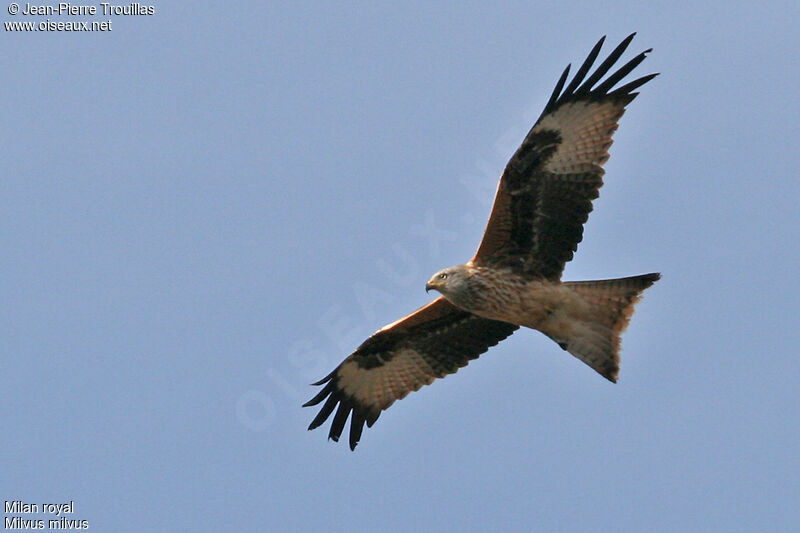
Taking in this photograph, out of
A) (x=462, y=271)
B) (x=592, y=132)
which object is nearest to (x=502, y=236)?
(x=462, y=271)

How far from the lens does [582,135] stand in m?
12.8

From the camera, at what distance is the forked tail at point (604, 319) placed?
12.9m

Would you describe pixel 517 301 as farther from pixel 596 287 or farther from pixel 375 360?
pixel 375 360

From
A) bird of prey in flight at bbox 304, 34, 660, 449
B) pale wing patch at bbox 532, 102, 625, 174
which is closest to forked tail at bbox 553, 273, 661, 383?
bird of prey in flight at bbox 304, 34, 660, 449

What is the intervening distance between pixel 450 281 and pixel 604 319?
1538 mm

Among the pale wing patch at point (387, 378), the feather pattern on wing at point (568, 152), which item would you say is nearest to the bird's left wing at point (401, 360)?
the pale wing patch at point (387, 378)

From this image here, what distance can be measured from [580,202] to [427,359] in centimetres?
257

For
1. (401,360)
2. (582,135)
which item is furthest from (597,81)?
(401,360)

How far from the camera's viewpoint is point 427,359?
46.8 feet

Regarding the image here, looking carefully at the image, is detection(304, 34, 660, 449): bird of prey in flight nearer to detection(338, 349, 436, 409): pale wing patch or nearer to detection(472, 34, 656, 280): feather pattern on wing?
detection(472, 34, 656, 280): feather pattern on wing

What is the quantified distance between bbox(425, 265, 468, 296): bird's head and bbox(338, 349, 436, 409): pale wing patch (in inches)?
57.5

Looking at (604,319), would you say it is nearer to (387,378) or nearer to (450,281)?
(450,281)

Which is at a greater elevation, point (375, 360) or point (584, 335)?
point (375, 360)

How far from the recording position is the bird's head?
12977mm
